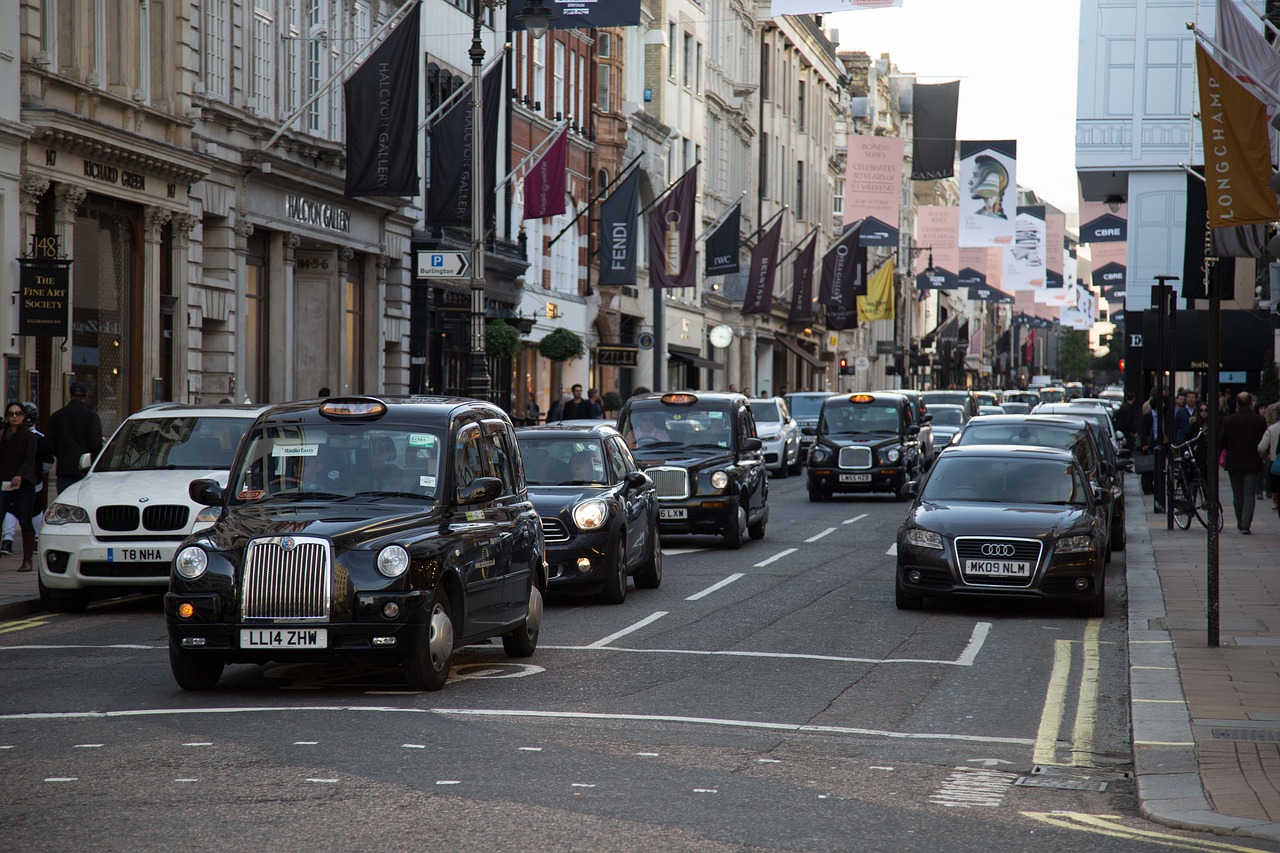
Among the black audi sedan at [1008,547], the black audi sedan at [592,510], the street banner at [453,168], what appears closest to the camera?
the black audi sedan at [1008,547]

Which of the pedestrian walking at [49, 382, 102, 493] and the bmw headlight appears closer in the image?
the bmw headlight

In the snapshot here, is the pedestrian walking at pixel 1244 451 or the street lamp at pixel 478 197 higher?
the street lamp at pixel 478 197

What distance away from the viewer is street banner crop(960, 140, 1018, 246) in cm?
5166

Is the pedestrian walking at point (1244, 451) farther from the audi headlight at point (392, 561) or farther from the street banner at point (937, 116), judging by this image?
the street banner at point (937, 116)

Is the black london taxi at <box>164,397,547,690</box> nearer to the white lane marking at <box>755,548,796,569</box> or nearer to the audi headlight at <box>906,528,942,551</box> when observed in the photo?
the audi headlight at <box>906,528,942,551</box>

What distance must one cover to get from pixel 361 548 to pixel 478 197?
851 inches

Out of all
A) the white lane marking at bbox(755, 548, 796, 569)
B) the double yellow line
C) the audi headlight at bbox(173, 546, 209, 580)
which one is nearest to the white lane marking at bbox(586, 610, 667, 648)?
the double yellow line

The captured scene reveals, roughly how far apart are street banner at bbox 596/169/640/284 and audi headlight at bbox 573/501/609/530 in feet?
86.3

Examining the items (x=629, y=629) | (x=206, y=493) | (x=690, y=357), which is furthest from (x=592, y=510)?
(x=690, y=357)

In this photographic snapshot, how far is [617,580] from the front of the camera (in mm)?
16422

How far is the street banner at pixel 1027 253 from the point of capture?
72.0 metres

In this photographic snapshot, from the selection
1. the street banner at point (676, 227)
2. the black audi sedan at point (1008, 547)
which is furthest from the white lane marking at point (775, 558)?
the street banner at point (676, 227)

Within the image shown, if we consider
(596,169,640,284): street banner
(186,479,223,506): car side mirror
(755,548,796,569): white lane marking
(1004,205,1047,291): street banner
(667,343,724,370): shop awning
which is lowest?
(755,548,796,569): white lane marking

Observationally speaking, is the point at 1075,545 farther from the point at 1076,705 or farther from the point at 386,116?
the point at 386,116
